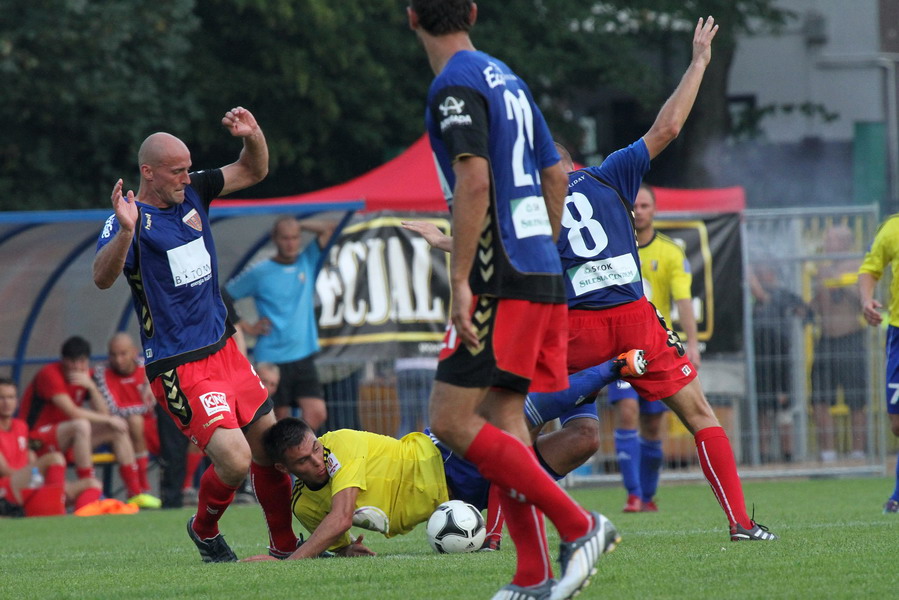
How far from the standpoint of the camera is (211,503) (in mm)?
7223

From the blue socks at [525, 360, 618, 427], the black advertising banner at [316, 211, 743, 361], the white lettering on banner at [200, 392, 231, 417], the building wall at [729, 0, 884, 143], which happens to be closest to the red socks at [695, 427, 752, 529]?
the blue socks at [525, 360, 618, 427]

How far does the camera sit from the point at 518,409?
5.16m

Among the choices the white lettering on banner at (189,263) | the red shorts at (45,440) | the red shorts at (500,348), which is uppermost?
the white lettering on banner at (189,263)

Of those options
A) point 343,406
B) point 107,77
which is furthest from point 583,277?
point 107,77

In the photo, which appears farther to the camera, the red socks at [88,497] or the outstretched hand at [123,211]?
the red socks at [88,497]

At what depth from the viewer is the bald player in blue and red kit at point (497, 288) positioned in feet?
15.9

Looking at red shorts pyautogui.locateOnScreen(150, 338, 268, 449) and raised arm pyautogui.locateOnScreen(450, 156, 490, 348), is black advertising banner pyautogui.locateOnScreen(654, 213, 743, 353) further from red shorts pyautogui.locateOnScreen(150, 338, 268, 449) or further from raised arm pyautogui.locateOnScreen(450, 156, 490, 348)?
raised arm pyautogui.locateOnScreen(450, 156, 490, 348)

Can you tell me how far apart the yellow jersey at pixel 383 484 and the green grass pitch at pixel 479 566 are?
0.79 ft

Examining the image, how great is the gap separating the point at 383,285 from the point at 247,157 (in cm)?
600

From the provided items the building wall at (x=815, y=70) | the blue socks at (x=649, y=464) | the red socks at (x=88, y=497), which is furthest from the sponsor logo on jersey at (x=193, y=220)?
the building wall at (x=815, y=70)

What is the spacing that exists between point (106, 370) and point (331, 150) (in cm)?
816

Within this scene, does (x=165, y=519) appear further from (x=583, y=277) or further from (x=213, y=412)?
(x=583, y=277)

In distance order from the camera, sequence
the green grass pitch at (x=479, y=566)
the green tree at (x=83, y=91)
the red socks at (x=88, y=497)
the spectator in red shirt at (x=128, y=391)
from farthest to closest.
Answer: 1. the green tree at (x=83, y=91)
2. the spectator in red shirt at (x=128, y=391)
3. the red socks at (x=88, y=497)
4. the green grass pitch at (x=479, y=566)

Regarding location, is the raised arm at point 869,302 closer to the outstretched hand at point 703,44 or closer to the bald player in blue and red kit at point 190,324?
the outstretched hand at point 703,44
